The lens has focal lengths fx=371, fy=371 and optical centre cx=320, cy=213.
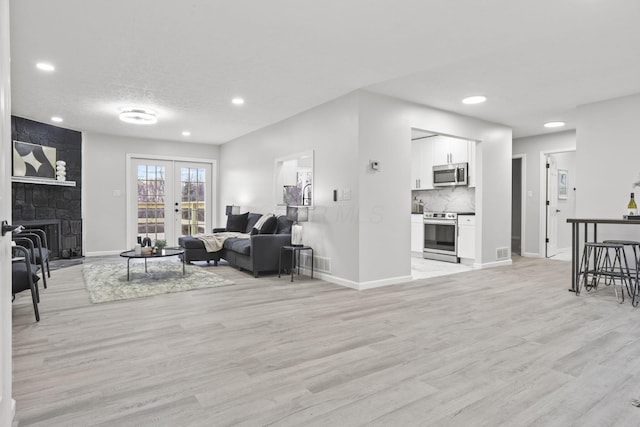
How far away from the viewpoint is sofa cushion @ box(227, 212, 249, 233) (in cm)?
725

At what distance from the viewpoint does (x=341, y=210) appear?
4.91 m

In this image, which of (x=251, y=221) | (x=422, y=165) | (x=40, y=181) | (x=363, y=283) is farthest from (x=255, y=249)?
(x=40, y=181)

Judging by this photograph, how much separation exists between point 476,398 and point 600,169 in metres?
4.62

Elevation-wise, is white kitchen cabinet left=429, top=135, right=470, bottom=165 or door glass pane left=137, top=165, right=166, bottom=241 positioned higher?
white kitchen cabinet left=429, top=135, right=470, bottom=165

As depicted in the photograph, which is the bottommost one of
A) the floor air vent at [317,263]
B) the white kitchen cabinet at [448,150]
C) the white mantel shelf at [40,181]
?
the floor air vent at [317,263]

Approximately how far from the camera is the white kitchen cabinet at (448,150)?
22.3 ft

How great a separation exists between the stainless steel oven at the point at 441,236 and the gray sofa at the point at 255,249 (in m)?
2.93

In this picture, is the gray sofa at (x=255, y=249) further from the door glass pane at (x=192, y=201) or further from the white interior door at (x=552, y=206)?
the white interior door at (x=552, y=206)

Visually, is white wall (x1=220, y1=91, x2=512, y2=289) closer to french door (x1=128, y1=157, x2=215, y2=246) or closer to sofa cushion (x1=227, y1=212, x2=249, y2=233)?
sofa cushion (x1=227, y1=212, x2=249, y2=233)

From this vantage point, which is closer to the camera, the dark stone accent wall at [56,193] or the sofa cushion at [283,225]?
the sofa cushion at [283,225]

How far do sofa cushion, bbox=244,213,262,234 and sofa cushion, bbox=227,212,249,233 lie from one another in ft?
0.21

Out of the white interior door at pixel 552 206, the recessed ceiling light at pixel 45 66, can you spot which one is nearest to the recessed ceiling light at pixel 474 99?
the white interior door at pixel 552 206

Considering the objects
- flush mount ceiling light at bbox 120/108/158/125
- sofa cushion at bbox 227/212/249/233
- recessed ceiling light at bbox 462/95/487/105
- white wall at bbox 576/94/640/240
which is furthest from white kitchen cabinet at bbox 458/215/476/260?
flush mount ceiling light at bbox 120/108/158/125

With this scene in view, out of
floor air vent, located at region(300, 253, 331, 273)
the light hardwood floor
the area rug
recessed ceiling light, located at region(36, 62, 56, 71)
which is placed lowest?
the light hardwood floor
